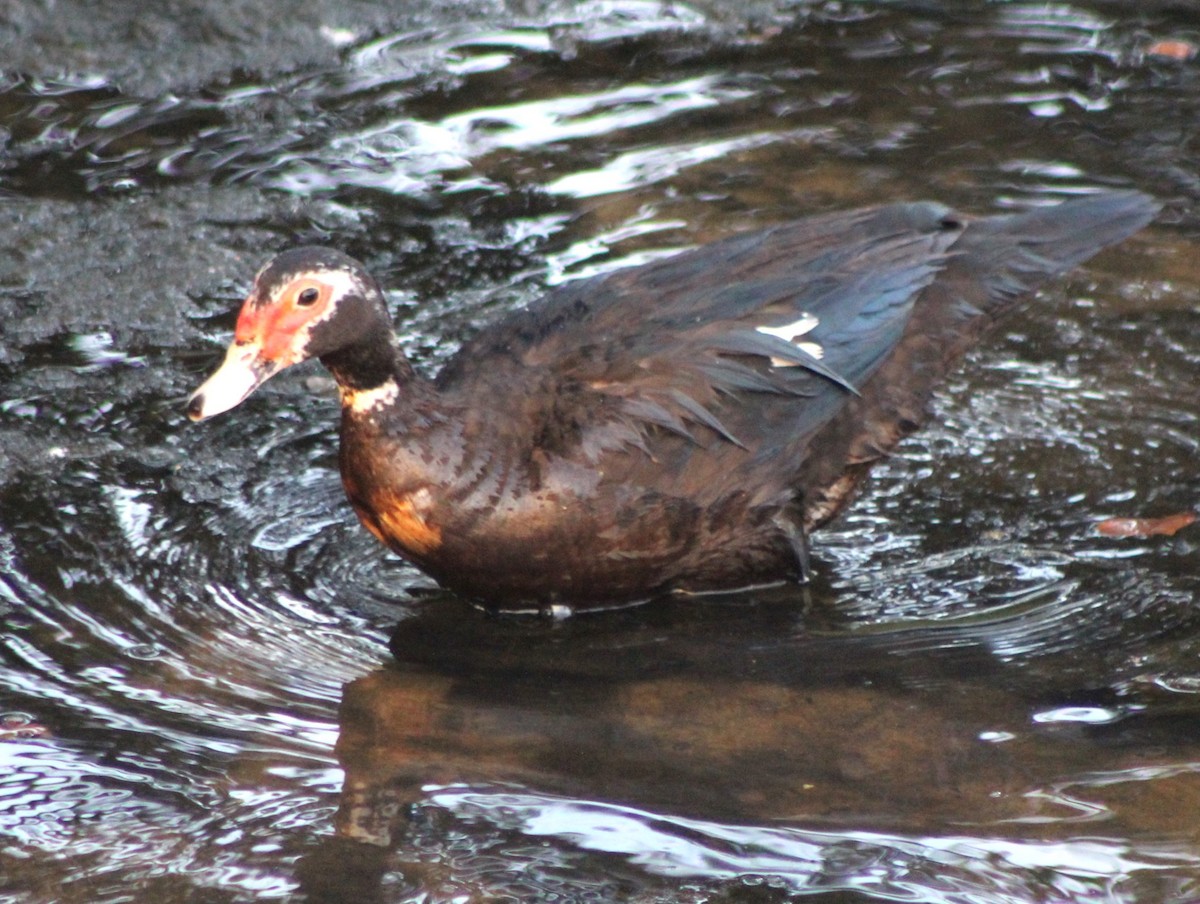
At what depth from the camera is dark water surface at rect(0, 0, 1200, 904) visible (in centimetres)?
367

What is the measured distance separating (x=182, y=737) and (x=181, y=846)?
1.40 ft

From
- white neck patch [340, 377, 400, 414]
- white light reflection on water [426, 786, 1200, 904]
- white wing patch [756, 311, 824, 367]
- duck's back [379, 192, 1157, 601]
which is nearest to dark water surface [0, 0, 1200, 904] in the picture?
white light reflection on water [426, 786, 1200, 904]

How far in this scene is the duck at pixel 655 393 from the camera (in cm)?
451

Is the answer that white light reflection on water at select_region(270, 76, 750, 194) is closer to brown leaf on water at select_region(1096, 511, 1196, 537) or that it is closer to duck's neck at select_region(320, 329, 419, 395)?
duck's neck at select_region(320, 329, 419, 395)

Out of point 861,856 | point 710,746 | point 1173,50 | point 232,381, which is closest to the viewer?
point 861,856

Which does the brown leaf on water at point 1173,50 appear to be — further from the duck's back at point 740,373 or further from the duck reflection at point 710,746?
the duck reflection at point 710,746

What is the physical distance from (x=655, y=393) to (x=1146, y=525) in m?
1.46

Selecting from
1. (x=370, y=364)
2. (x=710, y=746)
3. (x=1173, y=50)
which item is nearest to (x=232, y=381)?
(x=370, y=364)

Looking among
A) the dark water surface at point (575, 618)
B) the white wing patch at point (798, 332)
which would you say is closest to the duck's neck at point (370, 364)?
the dark water surface at point (575, 618)

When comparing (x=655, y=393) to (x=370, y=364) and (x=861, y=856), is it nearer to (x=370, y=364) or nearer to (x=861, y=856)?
(x=370, y=364)

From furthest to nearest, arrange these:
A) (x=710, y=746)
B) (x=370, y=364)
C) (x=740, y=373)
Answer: (x=740, y=373) → (x=370, y=364) → (x=710, y=746)

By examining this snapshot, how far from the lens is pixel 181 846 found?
3.60 metres

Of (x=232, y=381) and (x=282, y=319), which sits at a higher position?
(x=282, y=319)

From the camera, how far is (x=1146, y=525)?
193 inches
